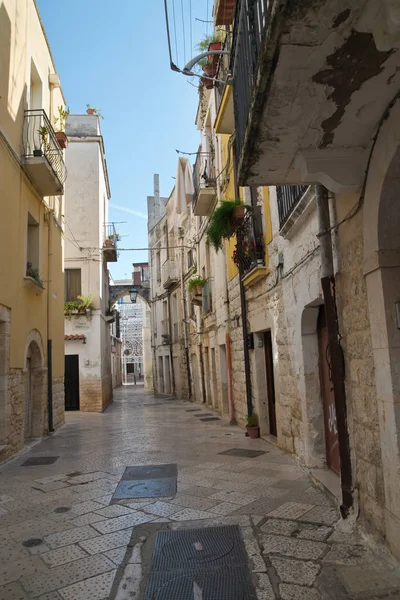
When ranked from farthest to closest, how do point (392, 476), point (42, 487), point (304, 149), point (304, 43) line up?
point (42, 487)
point (304, 149)
point (392, 476)
point (304, 43)

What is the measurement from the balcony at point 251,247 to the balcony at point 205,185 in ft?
14.6

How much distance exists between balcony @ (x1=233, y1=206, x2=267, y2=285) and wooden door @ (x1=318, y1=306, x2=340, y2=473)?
2.20 meters

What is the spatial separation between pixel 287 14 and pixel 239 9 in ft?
6.79

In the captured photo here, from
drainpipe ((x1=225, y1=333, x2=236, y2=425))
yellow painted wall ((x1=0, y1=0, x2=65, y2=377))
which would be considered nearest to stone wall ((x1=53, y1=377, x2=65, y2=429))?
yellow painted wall ((x1=0, y1=0, x2=65, y2=377))

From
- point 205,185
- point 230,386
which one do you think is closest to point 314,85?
point 230,386

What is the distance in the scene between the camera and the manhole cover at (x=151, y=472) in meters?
5.77

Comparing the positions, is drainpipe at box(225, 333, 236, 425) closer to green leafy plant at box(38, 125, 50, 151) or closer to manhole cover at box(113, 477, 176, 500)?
manhole cover at box(113, 477, 176, 500)

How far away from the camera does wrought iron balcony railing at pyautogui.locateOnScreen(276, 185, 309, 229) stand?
16.5 ft

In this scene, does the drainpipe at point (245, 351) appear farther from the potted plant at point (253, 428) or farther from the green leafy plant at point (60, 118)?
the green leafy plant at point (60, 118)

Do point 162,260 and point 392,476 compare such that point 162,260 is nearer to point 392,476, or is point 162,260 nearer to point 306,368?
point 306,368

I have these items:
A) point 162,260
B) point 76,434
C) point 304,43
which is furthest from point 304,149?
point 162,260

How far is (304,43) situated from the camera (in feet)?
7.55

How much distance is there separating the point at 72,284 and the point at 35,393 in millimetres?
7953

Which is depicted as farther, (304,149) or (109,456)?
(109,456)
